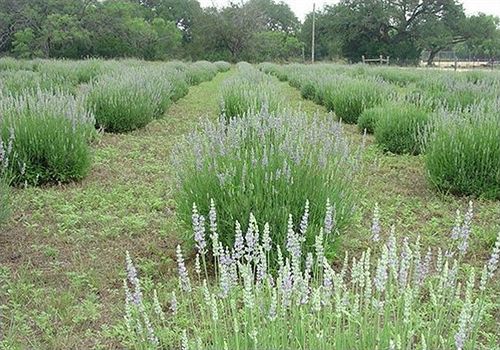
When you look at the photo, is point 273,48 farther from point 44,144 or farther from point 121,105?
point 44,144

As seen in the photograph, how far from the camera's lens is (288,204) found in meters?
3.52

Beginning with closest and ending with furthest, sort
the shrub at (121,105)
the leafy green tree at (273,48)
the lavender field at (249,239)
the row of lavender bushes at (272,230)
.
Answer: the lavender field at (249,239), the row of lavender bushes at (272,230), the shrub at (121,105), the leafy green tree at (273,48)

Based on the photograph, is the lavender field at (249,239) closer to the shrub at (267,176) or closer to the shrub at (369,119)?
the shrub at (267,176)

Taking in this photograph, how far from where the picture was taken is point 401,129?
7566 mm

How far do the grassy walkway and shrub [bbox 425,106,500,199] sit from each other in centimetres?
280

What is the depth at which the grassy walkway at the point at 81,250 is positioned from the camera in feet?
9.52

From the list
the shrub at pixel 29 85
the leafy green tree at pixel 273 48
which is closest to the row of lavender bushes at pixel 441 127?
the shrub at pixel 29 85

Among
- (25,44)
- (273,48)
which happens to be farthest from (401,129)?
(273,48)

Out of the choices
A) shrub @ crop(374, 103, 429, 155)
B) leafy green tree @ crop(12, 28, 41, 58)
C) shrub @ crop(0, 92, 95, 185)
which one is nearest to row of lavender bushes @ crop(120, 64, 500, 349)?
shrub @ crop(0, 92, 95, 185)

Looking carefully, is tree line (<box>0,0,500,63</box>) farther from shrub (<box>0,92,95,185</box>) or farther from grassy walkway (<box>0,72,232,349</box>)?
grassy walkway (<box>0,72,232,349</box>)

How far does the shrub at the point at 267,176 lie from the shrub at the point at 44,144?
1.96 metres

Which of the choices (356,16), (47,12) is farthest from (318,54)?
(47,12)

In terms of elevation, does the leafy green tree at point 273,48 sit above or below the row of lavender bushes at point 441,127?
above

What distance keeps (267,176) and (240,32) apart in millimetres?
58224
